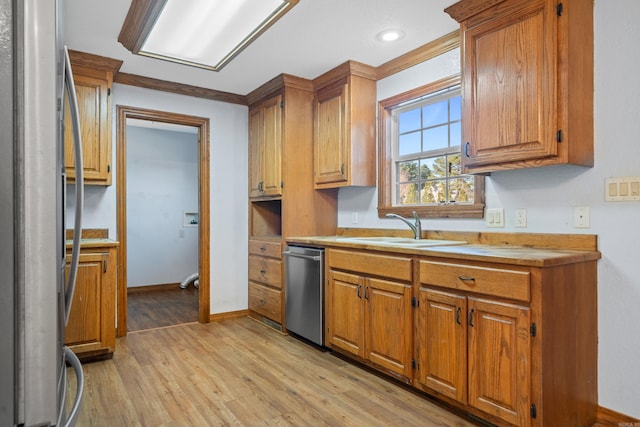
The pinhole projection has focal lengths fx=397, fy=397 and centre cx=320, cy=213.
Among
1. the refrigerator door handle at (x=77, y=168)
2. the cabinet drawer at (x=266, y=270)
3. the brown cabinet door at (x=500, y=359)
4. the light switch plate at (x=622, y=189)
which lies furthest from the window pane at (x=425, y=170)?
the refrigerator door handle at (x=77, y=168)

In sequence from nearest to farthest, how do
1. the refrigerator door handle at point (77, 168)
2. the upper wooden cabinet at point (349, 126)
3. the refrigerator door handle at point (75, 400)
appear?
the refrigerator door handle at point (75, 400) → the refrigerator door handle at point (77, 168) → the upper wooden cabinet at point (349, 126)

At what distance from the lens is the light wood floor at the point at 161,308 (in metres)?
3.95

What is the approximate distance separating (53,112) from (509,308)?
185cm

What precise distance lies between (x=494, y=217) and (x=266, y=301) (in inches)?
88.9

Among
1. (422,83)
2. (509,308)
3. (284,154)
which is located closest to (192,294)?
(284,154)

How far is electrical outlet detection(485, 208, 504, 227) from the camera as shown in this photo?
2.49 metres

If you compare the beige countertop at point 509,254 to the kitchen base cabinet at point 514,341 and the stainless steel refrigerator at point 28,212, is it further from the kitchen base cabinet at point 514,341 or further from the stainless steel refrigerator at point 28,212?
the stainless steel refrigerator at point 28,212

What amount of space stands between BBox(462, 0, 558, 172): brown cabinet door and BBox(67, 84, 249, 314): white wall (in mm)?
2563

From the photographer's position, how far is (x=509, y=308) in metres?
1.82

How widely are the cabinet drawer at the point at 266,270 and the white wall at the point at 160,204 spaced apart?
2099 millimetres

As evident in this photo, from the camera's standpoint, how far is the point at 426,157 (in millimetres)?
3117

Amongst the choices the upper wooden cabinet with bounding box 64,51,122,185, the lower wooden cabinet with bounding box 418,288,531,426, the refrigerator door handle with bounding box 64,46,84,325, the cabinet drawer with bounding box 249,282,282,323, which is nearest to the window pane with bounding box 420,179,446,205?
the lower wooden cabinet with bounding box 418,288,531,426

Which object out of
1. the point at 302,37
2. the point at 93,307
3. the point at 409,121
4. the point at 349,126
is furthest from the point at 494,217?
the point at 93,307

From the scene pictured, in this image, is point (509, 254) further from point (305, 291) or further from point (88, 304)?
point (88, 304)
